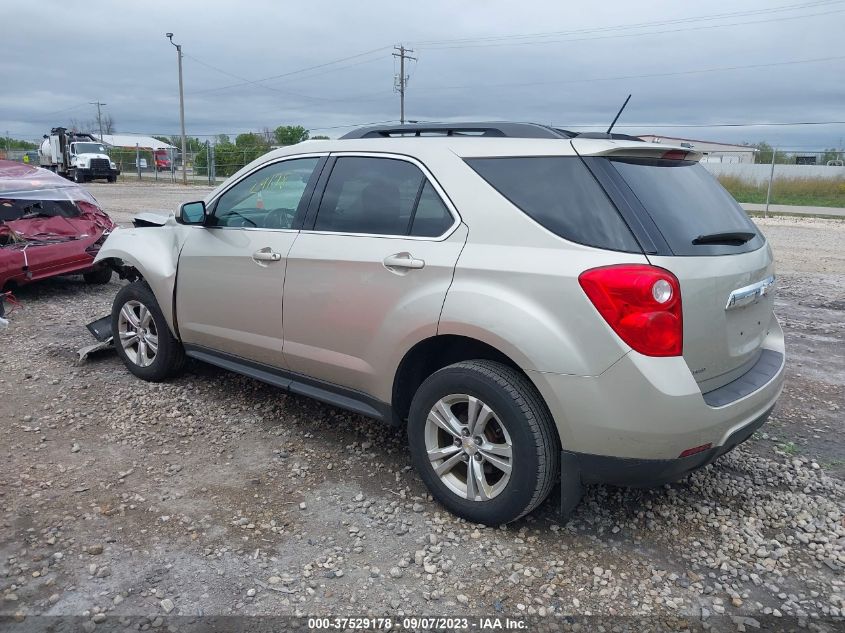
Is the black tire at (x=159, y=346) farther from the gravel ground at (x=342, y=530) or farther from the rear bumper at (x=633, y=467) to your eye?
the rear bumper at (x=633, y=467)

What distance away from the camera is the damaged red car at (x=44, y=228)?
7711 millimetres

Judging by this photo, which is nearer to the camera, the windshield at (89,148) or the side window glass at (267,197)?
the side window glass at (267,197)

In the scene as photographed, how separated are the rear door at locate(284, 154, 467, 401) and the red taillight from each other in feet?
2.50

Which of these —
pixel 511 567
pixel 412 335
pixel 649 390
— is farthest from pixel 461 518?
pixel 649 390

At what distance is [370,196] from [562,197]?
44.7 inches

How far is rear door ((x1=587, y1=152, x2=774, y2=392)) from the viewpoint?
291 cm

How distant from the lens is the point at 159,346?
16.7 ft

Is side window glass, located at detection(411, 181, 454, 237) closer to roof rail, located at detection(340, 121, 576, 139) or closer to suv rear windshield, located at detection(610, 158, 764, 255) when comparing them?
roof rail, located at detection(340, 121, 576, 139)

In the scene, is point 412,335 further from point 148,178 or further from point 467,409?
point 148,178

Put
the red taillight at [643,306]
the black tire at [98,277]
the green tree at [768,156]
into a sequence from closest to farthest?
the red taillight at [643,306] < the black tire at [98,277] < the green tree at [768,156]

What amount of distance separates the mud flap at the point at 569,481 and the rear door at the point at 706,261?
0.63 m

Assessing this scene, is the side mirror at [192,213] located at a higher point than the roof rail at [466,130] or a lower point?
lower

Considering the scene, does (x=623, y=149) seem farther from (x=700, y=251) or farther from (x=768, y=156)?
(x=768, y=156)

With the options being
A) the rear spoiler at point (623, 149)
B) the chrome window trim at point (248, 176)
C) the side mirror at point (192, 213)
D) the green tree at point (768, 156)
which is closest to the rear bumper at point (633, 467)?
the rear spoiler at point (623, 149)
